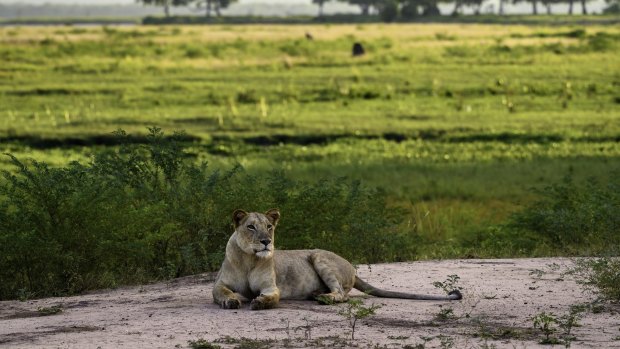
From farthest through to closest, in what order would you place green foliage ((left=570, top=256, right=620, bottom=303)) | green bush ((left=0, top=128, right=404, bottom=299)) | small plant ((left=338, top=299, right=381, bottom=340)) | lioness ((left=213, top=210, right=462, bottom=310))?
green bush ((left=0, top=128, right=404, bottom=299)), green foliage ((left=570, top=256, right=620, bottom=303)), lioness ((left=213, top=210, right=462, bottom=310)), small plant ((left=338, top=299, right=381, bottom=340))

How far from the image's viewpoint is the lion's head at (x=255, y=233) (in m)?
11.0

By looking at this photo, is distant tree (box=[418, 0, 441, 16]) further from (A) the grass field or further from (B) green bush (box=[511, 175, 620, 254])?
(B) green bush (box=[511, 175, 620, 254])

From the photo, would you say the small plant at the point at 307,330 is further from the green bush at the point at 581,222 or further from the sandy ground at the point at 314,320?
the green bush at the point at 581,222

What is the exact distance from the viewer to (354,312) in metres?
11.0

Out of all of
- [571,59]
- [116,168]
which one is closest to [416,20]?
[571,59]

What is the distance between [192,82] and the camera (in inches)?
1907

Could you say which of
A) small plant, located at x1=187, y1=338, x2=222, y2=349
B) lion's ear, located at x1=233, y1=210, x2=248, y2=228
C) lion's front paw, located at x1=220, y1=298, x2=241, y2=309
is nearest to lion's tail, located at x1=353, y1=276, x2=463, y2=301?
lion's front paw, located at x1=220, y1=298, x2=241, y2=309

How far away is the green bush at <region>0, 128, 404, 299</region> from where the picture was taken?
14.2m

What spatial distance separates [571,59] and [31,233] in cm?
4727

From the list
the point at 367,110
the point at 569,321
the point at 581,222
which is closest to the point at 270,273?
the point at 569,321

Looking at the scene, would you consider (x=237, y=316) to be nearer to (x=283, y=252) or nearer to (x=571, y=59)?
(x=283, y=252)

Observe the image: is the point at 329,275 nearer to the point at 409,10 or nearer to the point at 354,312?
the point at 354,312

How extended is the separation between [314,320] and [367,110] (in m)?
29.3

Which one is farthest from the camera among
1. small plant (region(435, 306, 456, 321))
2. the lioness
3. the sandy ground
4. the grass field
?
the grass field
